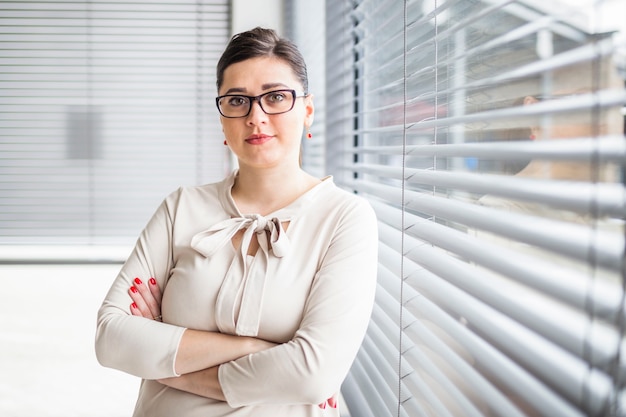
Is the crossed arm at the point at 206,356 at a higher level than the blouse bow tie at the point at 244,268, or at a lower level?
lower

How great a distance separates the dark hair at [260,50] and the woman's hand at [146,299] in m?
0.49

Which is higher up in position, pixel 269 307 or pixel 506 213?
pixel 506 213

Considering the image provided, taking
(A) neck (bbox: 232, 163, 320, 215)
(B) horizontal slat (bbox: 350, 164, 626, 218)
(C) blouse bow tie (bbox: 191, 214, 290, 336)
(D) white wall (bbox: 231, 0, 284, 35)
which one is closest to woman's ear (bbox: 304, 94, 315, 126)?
(A) neck (bbox: 232, 163, 320, 215)

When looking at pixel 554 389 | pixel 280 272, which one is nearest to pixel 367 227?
pixel 280 272

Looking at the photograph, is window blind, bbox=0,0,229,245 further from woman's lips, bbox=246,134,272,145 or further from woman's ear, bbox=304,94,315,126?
woman's lips, bbox=246,134,272,145

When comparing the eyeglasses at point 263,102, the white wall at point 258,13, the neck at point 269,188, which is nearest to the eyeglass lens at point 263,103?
the eyeglasses at point 263,102

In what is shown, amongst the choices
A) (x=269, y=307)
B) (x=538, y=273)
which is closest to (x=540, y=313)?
(x=538, y=273)

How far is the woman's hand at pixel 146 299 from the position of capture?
55.8 inches

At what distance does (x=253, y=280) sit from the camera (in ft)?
4.29

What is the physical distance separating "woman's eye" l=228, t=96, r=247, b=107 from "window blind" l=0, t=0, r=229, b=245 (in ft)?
8.05

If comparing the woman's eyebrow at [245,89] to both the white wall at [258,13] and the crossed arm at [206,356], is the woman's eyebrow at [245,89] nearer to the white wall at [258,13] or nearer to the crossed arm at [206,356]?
the crossed arm at [206,356]

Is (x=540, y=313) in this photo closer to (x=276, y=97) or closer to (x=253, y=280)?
(x=253, y=280)

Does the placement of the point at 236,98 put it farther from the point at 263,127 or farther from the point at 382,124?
the point at 382,124

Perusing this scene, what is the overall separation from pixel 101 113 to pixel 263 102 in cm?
267
